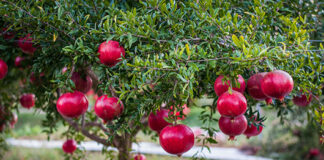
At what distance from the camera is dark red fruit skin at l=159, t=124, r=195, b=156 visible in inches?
60.6

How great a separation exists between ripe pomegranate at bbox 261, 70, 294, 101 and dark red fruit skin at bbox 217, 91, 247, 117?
Result: 0.41 ft

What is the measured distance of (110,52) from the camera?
1.52 meters

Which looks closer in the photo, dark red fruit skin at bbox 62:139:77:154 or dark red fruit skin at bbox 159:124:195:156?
dark red fruit skin at bbox 159:124:195:156

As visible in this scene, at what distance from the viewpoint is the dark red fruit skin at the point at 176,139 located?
1539 mm

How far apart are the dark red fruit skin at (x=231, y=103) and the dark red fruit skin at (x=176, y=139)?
0.93 feet

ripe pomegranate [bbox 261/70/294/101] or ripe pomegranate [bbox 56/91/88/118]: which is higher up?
ripe pomegranate [bbox 261/70/294/101]

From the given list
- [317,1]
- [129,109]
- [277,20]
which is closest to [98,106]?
[129,109]

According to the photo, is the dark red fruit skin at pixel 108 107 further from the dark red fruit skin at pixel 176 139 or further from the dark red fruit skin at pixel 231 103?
the dark red fruit skin at pixel 231 103

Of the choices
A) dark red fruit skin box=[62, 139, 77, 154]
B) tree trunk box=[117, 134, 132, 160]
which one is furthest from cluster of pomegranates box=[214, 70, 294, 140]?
dark red fruit skin box=[62, 139, 77, 154]

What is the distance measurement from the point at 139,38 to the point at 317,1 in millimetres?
1621

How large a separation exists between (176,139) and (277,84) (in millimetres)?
584

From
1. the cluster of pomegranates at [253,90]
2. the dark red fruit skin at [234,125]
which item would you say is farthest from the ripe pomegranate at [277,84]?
the dark red fruit skin at [234,125]

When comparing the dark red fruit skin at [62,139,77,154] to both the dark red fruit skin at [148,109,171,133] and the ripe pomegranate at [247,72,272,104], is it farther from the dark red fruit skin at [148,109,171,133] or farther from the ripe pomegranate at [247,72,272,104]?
the ripe pomegranate at [247,72,272,104]

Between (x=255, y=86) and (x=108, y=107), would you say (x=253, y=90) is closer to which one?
(x=255, y=86)
